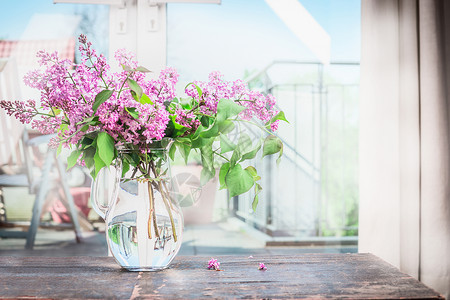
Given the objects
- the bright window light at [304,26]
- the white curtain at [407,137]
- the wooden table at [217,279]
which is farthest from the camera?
the bright window light at [304,26]

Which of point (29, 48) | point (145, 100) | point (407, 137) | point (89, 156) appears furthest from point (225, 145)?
point (29, 48)

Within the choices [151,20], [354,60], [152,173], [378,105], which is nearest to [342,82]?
[354,60]

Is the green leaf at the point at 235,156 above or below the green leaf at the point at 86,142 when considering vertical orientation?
below

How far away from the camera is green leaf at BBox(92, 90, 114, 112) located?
3.11 feet

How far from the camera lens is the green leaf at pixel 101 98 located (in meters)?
0.95

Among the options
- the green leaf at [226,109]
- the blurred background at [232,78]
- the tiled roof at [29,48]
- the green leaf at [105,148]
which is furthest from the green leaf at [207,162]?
the tiled roof at [29,48]

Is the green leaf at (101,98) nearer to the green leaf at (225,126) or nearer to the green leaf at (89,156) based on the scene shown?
the green leaf at (89,156)

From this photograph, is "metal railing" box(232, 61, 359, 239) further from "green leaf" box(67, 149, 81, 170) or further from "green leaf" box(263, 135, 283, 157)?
"green leaf" box(67, 149, 81, 170)

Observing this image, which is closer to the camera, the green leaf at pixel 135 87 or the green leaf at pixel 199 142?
the green leaf at pixel 135 87

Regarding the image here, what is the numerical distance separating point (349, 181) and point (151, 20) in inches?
46.1

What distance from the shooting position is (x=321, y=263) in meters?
1.16

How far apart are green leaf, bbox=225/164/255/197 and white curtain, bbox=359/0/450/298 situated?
95cm

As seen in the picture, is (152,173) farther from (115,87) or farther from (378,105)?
(378,105)

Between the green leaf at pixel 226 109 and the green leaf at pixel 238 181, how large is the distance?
0.43 ft
